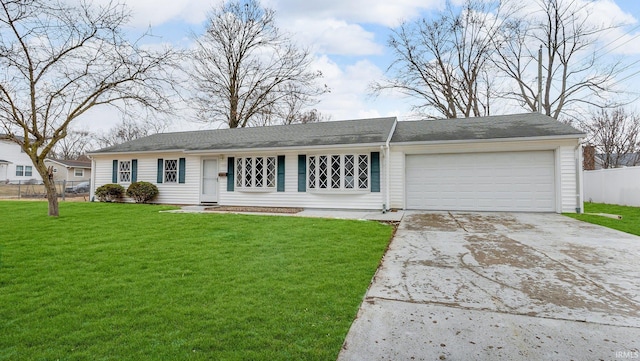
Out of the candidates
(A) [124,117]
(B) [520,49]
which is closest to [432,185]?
(A) [124,117]

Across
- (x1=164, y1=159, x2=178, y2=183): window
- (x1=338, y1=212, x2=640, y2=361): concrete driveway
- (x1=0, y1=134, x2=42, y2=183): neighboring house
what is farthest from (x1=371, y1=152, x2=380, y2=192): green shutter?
(x1=0, y1=134, x2=42, y2=183): neighboring house

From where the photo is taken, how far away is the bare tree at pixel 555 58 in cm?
1705

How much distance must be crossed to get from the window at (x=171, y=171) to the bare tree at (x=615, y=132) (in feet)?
85.1

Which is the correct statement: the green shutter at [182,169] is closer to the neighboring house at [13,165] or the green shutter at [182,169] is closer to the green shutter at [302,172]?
the green shutter at [302,172]

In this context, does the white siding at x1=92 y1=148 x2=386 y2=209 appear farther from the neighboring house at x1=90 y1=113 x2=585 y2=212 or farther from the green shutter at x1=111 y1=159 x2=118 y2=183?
the green shutter at x1=111 y1=159 x2=118 y2=183

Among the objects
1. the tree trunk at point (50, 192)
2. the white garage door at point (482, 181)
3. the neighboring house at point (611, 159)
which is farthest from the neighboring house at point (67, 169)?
the neighboring house at point (611, 159)

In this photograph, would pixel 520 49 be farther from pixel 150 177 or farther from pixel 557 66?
pixel 150 177

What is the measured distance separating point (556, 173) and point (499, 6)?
47.2 ft

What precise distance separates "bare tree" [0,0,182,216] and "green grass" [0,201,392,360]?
12.4 ft

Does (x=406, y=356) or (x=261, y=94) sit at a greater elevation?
(x=261, y=94)

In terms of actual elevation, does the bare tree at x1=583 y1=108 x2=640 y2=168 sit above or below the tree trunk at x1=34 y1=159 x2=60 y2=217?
above

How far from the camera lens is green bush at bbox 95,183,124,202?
1264 centimetres

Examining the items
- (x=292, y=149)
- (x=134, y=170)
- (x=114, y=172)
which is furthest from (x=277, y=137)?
(x=114, y=172)

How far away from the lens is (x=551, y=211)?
30.5ft
